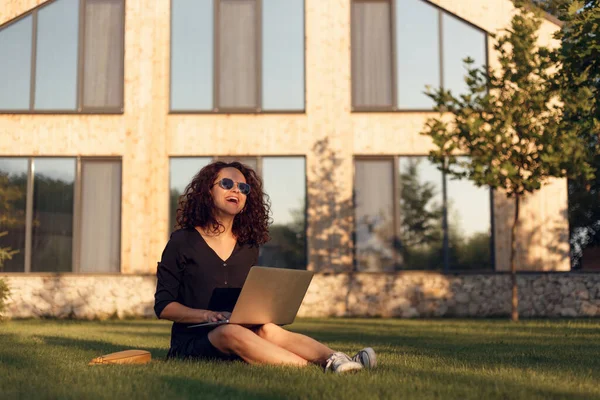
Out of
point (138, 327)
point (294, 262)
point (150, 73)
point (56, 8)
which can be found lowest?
point (138, 327)

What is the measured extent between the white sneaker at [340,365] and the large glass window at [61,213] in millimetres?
14818

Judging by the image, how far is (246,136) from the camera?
20766mm

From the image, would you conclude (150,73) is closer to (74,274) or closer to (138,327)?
(74,274)

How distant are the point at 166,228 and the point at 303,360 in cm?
1427

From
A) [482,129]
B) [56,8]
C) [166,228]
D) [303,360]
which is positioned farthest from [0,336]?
[56,8]

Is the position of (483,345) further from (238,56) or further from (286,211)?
(238,56)

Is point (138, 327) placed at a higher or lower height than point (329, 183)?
lower

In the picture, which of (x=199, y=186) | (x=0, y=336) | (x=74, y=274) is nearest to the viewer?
(x=199, y=186)

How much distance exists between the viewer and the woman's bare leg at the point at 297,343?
6.70m

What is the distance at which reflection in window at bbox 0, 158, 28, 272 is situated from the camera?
2045 centimetres

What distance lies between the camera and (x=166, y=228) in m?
20.6

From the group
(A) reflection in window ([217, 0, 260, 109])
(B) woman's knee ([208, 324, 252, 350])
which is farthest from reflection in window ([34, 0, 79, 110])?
(B) woman's knee ([208, 324, 252, 350])

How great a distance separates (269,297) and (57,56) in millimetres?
16367

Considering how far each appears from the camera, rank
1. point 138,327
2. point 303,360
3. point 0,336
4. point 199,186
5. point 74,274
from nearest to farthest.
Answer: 1. point 303,360
2. point 199,186
3. point 0,336
4. point 138,327
5. point 74,274
